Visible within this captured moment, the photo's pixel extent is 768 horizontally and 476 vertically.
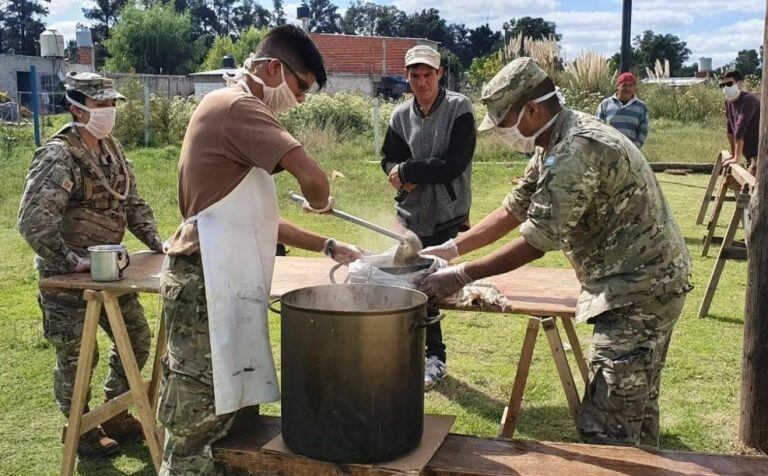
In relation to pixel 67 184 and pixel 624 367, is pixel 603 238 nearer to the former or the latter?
pixel 624 367

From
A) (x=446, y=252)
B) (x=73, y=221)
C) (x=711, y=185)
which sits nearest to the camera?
(x=446, y=252)

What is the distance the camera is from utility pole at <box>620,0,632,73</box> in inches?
468

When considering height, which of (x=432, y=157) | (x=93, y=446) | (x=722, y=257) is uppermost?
(x=432, y=157)

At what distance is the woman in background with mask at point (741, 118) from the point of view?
384 inches

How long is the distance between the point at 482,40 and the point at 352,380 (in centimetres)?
8832

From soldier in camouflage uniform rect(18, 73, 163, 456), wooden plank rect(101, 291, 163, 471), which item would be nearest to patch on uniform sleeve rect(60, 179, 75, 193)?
soldier in camouflage uniform rect(18, 73, 163, 456)

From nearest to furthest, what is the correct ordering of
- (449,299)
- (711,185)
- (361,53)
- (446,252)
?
1. (449,299)
2. (446,252)
3. (711,185)
4. (361,53)

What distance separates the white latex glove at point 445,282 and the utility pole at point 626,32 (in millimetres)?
10047

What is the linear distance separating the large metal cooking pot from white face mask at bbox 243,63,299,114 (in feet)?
2.37

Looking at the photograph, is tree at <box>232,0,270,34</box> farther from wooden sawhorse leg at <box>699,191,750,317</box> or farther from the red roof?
wooden sawhorse leg at <box>699,191,750,317</box>

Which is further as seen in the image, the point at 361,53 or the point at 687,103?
the point at 361,53

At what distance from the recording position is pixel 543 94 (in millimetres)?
2885

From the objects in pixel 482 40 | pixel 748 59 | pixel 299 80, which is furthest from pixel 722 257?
pixel 482 40

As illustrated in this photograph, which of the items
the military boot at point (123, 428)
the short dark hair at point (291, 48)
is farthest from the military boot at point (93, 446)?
the short dark hair at point (291, 48)
